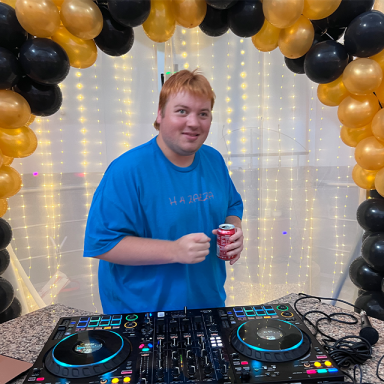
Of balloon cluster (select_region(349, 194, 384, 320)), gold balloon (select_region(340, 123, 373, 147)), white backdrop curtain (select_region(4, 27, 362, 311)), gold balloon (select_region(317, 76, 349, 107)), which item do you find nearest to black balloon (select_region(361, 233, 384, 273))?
balloon cluster (select_region(349, 194, 384, 320))

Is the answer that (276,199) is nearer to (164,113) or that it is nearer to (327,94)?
(327,94)

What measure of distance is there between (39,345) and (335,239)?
93.8 inches

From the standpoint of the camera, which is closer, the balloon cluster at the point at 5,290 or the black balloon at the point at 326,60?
the black balloon at the point at 326,60

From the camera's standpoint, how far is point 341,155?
256cm

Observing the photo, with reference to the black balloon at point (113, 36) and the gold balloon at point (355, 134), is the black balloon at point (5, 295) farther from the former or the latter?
the gold balloon at point (355, 134)

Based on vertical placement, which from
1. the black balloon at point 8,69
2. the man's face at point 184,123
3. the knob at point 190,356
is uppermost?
the black balloon at point 8,69

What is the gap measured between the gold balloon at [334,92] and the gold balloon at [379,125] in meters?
0.16

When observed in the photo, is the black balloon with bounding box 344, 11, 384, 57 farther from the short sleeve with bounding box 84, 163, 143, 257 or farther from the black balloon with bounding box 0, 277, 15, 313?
the black balloon with bounding box 0, 277, 15, 313

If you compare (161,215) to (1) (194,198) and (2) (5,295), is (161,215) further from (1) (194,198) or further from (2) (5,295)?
(2) (5,295)

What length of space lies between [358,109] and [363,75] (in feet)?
0.56

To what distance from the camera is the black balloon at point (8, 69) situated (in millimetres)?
1086

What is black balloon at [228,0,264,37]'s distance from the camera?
112 centimetres

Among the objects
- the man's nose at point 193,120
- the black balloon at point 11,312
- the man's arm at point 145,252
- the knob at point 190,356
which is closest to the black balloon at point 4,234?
the black balloon at point 11,312

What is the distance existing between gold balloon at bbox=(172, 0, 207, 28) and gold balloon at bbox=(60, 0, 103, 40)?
27 cm
